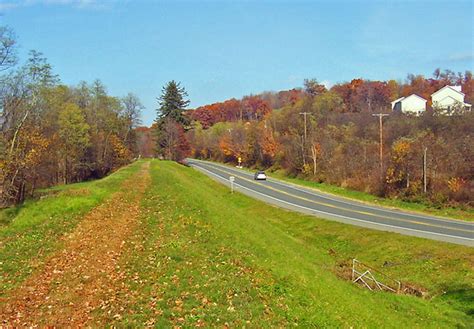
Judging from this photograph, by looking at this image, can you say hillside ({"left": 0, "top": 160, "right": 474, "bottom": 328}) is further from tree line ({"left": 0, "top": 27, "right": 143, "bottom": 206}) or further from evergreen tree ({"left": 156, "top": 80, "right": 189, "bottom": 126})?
evergreen tree ({"left": 156, "top": 80, "right": 189, "bottom": 126})

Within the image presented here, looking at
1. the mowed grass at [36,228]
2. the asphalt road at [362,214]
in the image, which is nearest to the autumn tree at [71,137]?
the asphalt road at [362,214]

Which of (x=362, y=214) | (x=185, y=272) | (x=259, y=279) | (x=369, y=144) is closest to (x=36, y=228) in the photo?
(x=185, y=272)

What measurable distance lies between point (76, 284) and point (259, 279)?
16.5ft

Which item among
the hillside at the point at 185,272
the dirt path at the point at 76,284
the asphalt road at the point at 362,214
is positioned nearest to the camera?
the dirt path at the point at 76,284

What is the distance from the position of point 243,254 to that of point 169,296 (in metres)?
4.94

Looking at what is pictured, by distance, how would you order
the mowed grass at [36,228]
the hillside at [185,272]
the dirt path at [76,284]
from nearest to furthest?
1. the dirt path at [76,284]
2. the hillside at [185,272]
3. the mowed grass at [36,228]

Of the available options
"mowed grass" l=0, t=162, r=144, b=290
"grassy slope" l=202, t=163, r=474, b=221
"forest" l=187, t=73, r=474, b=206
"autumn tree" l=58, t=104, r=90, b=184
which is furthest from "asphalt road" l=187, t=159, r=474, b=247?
"autumn tree" l=58, t=104, r=90, b=184

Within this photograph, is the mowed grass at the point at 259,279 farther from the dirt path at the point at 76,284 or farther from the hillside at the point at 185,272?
the dirt path at the point at 76,284

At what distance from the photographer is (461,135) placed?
150 ft

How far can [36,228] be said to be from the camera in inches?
739

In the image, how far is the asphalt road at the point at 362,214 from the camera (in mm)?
28125

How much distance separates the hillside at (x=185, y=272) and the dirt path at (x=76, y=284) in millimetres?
30

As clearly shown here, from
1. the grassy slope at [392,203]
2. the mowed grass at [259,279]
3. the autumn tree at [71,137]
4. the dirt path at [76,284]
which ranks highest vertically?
the autumn tree at [71,137]

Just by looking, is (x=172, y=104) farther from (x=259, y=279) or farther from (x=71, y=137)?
(x=259, y=279)
